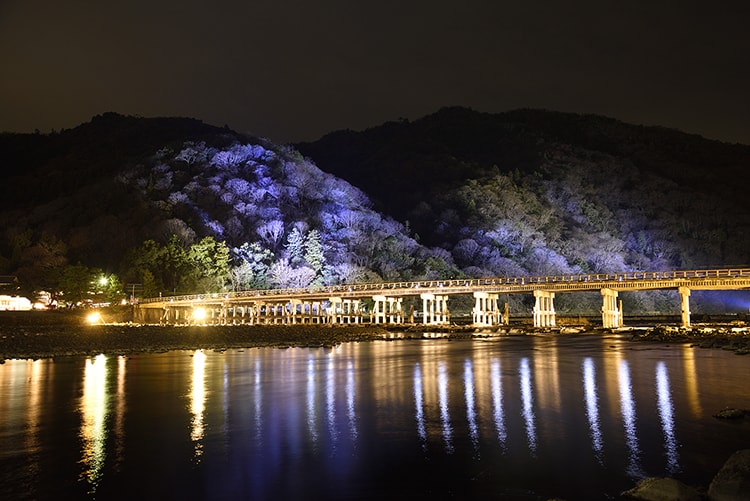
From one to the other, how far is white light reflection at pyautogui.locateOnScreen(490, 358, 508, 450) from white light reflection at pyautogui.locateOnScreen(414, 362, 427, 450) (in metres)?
1.81

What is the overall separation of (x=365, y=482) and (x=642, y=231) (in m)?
116

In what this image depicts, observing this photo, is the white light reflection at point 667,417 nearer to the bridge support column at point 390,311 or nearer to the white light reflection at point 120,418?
the white light reflection at point 120,418

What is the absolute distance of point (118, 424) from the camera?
16438 millimetres

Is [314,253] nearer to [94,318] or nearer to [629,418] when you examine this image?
[94,318]

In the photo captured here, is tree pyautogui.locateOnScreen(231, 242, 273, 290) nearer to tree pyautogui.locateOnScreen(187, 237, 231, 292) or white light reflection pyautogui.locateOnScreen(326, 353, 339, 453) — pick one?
tree pyautogui.locateOnScreen(187, 237, 231, 292)

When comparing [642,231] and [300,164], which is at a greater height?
[300,164]

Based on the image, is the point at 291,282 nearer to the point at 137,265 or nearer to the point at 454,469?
the point at 137,265

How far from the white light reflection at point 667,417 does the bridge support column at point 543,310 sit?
30226 millimetres

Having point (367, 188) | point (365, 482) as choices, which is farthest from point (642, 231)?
point (365, 482)

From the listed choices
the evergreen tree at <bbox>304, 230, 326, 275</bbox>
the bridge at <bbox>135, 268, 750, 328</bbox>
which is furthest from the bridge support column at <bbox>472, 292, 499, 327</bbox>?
the evergreen tree at <bbox>304, 230, 326, 275</bbox>

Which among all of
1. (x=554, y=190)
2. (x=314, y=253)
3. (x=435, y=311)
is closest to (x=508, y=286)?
(x=435, y=311)

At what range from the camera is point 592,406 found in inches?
735

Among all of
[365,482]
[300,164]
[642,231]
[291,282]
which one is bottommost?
[365,482]

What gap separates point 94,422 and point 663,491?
562 inches
